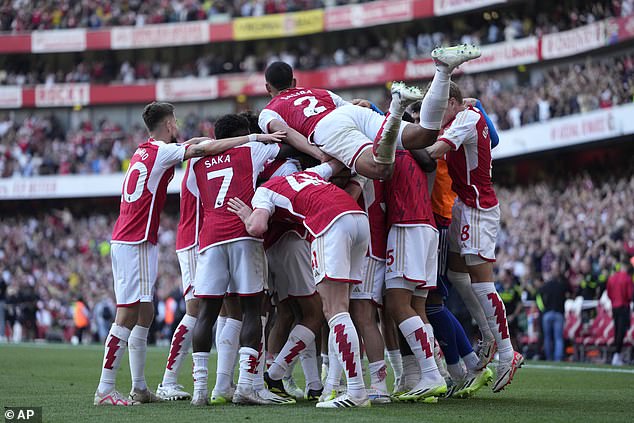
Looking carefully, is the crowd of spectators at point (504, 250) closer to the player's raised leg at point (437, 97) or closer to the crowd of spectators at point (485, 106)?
the crowd of spectators at point (485, 106)

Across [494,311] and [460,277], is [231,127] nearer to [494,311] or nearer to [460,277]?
[460,277]

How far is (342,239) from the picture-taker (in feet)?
26.2

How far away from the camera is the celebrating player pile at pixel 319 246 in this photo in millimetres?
8180

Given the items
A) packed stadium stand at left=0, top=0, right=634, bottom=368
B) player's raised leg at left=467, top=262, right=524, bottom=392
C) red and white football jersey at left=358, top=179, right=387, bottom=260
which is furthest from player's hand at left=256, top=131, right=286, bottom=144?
packed stadium stand at left=0, top=0, right=634, bottom=368

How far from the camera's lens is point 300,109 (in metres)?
9.05

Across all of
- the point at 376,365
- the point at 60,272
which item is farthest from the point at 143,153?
the point at 60,272

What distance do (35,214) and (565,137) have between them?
81.7ft

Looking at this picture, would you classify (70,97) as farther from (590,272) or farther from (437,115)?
(437,115)

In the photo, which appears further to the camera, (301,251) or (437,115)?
(301,251)

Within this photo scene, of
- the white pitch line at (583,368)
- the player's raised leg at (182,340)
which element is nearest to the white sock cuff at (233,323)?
the player's raised leg at (182,340)

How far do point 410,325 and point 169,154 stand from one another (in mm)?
2504

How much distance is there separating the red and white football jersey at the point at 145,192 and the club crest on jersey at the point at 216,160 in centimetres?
26

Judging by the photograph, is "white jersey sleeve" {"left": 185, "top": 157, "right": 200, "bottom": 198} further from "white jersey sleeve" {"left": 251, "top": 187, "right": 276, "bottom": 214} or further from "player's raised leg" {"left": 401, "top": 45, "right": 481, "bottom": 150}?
"player's raised leg" {"left": 401, "top": 45, "right": 481, "bottom": 150}

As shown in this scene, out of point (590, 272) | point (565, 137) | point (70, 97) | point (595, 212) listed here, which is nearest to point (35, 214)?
point (70, 97)
